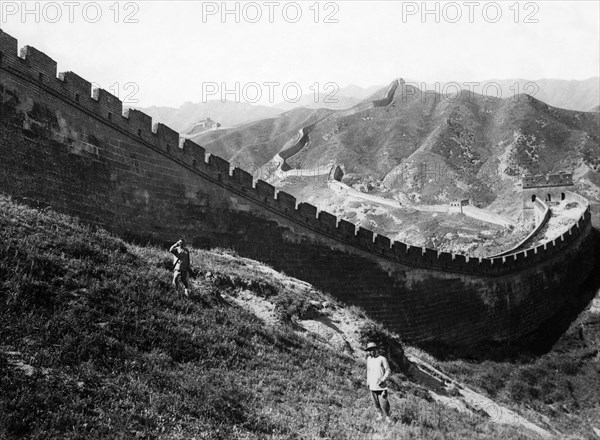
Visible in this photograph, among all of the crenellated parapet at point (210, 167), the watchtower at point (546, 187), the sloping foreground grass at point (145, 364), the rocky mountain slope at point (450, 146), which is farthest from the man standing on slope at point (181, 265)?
the rocky mountain slope at point (450, 146)

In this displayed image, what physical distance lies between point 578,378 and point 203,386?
18.0 m

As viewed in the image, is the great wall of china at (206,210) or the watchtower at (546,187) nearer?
the great wall of china at (206,210)

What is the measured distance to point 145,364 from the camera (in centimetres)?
672

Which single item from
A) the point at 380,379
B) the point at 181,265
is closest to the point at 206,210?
the point at 181,265

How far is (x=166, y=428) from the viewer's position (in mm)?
5473

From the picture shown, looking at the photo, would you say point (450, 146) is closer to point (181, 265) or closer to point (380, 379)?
point (181, 265)

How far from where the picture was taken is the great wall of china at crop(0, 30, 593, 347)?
39.0ft

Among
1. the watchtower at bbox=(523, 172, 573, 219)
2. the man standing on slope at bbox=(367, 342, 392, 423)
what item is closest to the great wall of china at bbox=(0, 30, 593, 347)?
the man standing on slope at bbox=(367, 342, 392, 423)

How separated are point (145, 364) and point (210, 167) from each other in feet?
32.5

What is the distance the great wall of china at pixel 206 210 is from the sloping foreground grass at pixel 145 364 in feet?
7.31

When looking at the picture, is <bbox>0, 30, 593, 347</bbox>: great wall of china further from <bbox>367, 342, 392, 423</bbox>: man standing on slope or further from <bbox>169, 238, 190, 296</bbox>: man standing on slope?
<bbox>367, 342, 392, 423</bbox>: man standing on slope

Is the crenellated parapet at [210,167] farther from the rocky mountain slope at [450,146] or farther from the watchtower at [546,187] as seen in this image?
the rocky mountain slope at [450,146]

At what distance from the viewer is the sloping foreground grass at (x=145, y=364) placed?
210 inches

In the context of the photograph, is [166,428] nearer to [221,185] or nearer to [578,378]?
[221,185]
